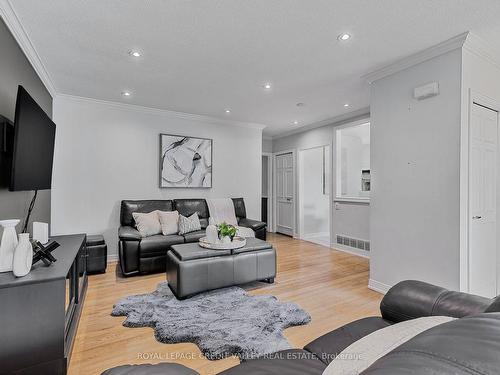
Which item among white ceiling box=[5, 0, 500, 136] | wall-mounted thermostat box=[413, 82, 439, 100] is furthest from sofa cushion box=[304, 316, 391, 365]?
wall-mounted thermostat box=[413, 82, 439, 100]

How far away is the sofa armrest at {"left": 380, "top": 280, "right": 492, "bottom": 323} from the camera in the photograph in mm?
1227

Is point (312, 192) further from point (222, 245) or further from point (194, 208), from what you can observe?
point (222, 245)

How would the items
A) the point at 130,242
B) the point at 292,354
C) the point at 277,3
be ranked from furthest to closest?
the point at 130,242, the point at 277,3, the point at 292,354

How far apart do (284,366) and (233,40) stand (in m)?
2.46

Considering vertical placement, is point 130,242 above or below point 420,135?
below

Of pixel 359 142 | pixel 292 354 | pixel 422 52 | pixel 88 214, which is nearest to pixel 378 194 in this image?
pixel 422 52

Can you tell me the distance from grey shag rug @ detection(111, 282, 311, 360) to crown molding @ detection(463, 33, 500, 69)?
283 centimetres

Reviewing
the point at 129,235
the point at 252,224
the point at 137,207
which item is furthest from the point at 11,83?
the point at 252,224

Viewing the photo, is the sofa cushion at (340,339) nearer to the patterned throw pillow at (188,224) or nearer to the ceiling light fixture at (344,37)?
the ceiling light fixture at (344,37)

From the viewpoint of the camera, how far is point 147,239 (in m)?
3.68

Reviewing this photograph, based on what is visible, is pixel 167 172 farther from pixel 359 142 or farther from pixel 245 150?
pixel 359 142

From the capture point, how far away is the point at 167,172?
4.72m

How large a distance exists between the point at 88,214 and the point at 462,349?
4689 millimetres

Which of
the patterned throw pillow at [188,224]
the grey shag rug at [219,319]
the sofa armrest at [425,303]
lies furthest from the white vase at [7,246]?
the patterned throw pillow at [188,224]
